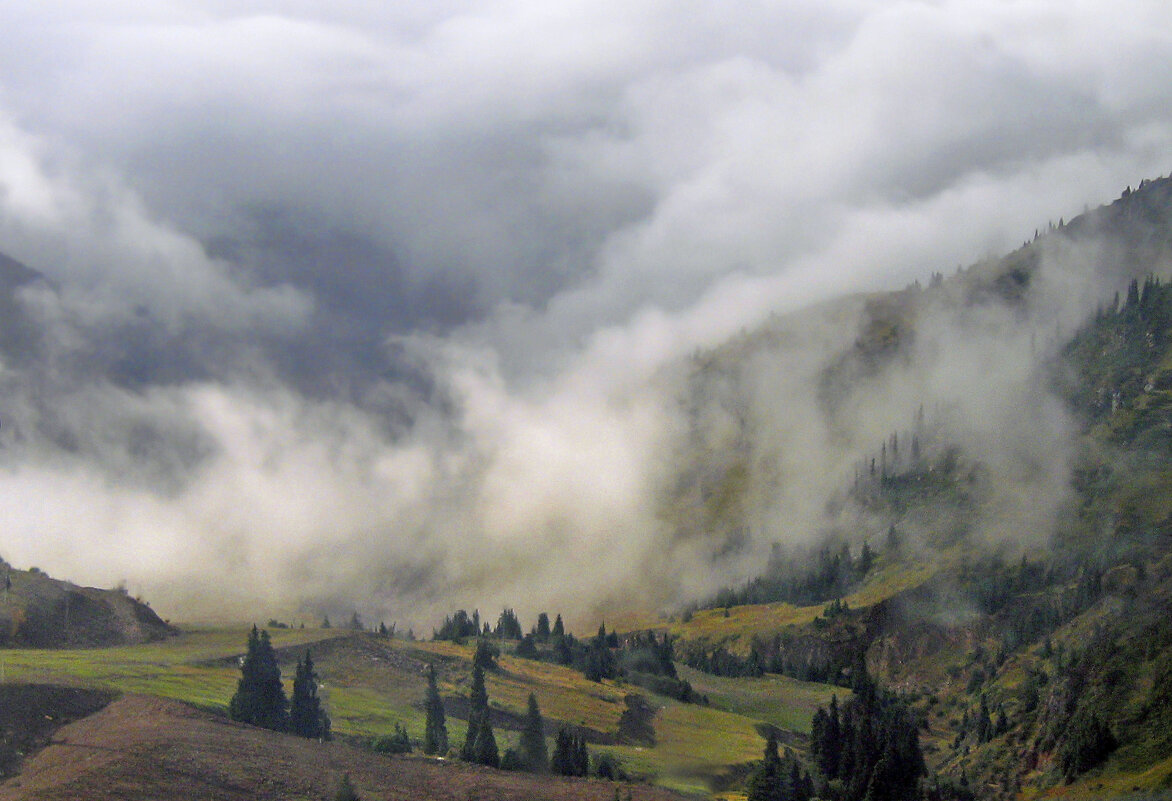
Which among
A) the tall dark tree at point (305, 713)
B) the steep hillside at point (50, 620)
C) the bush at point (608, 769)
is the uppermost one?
the steep hillside at point (50, 620)

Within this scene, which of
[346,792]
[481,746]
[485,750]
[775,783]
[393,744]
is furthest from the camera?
[775,783]

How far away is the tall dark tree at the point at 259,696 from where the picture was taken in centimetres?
13312

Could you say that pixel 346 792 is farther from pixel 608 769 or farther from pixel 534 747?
pixel 608 769

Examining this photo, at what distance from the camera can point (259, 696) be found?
135 meters

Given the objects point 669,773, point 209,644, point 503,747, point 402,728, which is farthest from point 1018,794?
point 209,644

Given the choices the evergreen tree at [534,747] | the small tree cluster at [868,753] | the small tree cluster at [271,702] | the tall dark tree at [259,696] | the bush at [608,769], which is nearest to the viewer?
the tall dark tree at [259,696]

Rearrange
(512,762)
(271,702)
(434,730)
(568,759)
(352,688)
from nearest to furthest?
1. (512,762)
2. (271,702)
3. (568,759)
4. (434,730)
5. (352,688)

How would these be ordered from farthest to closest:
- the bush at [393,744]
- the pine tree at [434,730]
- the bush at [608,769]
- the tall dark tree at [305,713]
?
the bush at [608,769] < the pine tree at [434,730] < the tall dark tree at [305,713] < the bush at [393,744]

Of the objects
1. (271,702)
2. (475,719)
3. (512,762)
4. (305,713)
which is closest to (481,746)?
(512,762)

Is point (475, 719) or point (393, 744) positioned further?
point (475, 719)

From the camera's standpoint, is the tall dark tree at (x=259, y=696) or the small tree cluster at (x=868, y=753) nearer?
the tall dark tree at (x=259, y=696)

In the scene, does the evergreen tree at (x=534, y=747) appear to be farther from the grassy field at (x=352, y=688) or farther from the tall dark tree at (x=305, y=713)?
the tall dark tree at (x=305, y=713)

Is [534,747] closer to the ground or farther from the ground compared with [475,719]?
closer to the ground

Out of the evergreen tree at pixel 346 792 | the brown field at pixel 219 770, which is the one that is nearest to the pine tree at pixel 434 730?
the brown field at pixel 219 770
